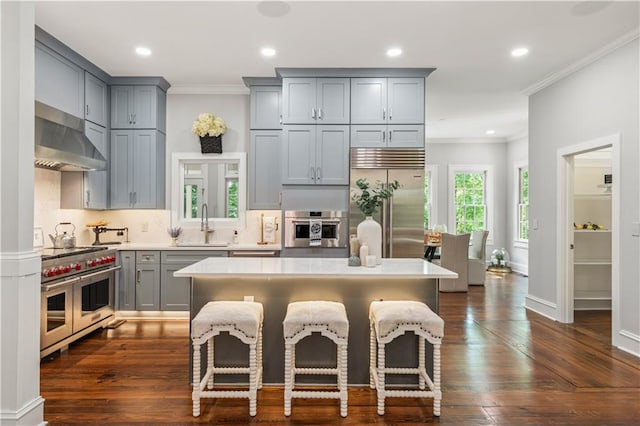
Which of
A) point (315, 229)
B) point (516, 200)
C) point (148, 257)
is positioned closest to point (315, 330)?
point (315, 229)

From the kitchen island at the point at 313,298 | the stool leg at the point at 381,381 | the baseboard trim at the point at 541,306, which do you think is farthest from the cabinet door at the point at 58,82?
the baseboard trim at the point at 541,306

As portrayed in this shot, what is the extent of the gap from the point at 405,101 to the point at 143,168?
10.8 feet

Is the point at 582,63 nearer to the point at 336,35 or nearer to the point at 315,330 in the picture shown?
the point at 336,35

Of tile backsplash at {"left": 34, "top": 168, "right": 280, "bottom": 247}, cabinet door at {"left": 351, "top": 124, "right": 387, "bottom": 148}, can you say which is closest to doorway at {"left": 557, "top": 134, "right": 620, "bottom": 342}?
cabinet door at {"left": 351, "top": 124, "right": 387, "bottom": 148}

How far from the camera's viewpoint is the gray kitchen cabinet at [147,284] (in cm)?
453

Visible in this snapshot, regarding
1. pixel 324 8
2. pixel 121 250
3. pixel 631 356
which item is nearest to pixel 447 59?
pixel 324 8

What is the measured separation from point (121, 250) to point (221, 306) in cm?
264

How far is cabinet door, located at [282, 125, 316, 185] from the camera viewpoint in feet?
14.8

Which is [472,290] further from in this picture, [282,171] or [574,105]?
[282,171]

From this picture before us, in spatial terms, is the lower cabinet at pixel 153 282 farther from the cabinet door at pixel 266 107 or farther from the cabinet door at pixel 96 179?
the cabinet door at pixel 266 107

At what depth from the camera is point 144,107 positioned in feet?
15.7

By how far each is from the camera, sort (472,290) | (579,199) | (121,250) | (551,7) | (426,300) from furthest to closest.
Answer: (472,290), (579,199), (121,250), (551,7), (426,300)

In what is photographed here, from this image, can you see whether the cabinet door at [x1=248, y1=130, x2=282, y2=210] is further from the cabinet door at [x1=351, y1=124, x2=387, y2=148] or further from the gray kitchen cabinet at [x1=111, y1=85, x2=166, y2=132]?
the gray kitchen cabinet at [x1=111, y1=85, x2=166, y2=132]

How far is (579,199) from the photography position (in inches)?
208
